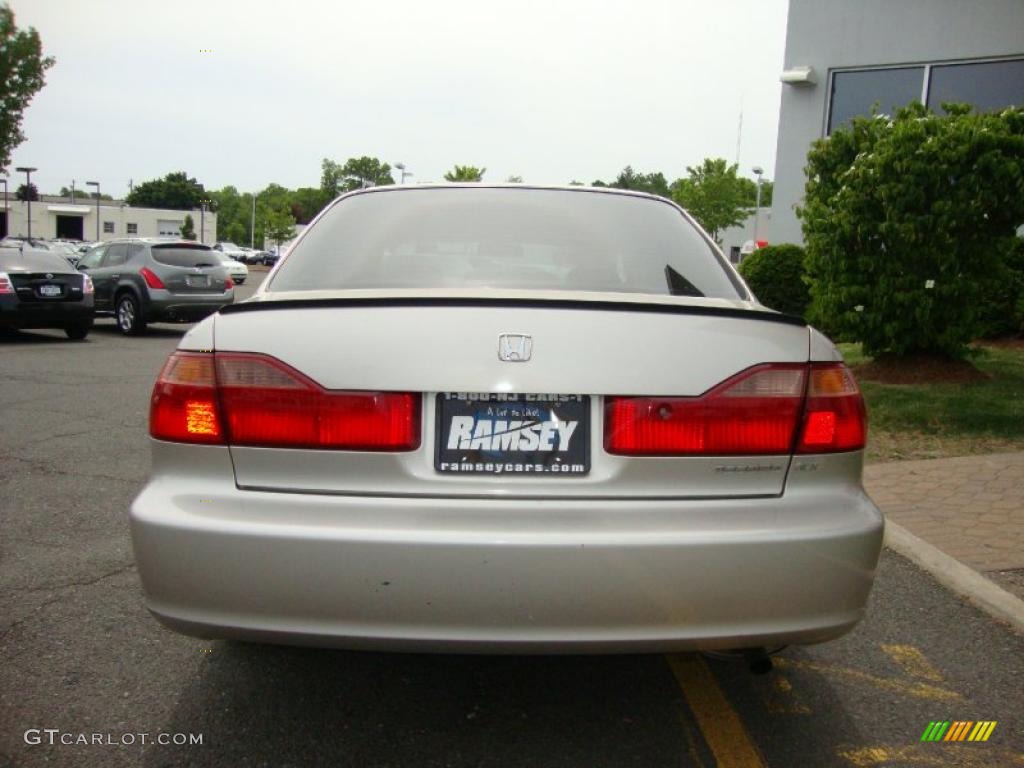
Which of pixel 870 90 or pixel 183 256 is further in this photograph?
pixel 870 90

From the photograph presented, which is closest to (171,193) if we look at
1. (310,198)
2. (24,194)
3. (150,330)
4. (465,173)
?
(310,198)

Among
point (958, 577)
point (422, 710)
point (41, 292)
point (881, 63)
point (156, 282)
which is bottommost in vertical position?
point (422, 710)

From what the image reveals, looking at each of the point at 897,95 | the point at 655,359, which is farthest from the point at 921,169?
the point at 897,95

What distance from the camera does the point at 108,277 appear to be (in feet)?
54.2

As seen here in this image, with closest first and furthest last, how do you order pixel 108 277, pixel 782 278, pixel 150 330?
pixel 782 278 < pixel 108 277 < pixel 150 330

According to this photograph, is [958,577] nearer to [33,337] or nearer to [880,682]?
[880,682]

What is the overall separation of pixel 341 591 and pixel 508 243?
5.22ft

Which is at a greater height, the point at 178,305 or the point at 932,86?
the point at 932,86

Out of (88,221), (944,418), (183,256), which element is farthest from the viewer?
(88,221)

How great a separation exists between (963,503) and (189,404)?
4.63 metres

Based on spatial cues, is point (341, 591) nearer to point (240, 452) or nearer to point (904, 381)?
point (240, 452)

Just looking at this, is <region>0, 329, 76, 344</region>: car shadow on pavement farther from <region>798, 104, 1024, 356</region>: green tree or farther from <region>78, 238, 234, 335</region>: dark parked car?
<region>798, 104, 1024, 356</region>: green tree

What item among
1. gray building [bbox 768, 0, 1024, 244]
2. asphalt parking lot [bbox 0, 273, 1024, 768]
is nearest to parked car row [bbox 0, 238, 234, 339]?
gray building [bbox 768, 0, 1024, 244]

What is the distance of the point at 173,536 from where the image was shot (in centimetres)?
236
